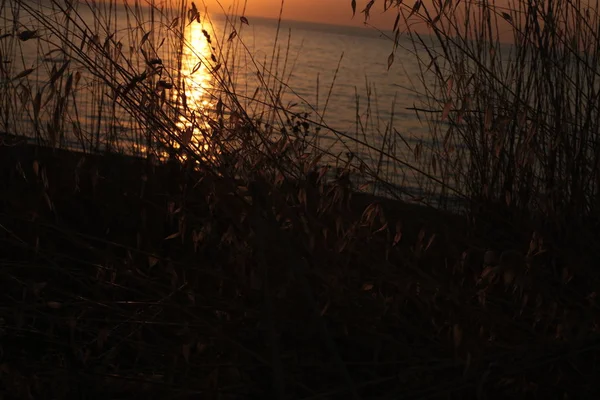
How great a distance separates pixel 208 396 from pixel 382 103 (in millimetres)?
11589

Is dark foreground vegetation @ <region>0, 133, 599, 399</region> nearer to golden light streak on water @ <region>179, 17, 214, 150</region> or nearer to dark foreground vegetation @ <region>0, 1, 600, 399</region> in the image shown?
dark foreground vegetation @ <region>0, 1, 600, 399</region>

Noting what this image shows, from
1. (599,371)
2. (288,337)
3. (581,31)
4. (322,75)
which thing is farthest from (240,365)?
(322,75)

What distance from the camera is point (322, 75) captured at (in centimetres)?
1858

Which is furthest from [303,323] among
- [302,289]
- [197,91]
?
[197,91]

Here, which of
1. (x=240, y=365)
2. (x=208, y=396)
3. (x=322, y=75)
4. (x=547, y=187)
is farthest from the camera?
(x=322, y=75)

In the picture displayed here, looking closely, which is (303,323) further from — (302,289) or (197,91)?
(197,91)

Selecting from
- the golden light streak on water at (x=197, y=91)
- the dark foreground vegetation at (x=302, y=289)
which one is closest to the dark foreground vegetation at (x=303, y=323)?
the dark foreground vegetation at (x=302, y=289)

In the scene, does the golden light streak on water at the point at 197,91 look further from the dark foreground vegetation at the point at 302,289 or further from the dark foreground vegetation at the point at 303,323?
the dark foreground vegetation at the point at 303,323

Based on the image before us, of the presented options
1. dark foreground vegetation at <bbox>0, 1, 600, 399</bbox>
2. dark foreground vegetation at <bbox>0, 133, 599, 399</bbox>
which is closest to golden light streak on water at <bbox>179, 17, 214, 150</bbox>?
dark foreground vegetation at <bbox>0, 1, 600, 399</bbox>

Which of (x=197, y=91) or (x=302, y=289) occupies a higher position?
(x=197, y=91)

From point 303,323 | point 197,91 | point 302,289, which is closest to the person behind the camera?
point 302,289

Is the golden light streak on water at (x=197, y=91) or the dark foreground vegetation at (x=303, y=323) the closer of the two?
the dark foreground vegetation at (x=303, y=323)

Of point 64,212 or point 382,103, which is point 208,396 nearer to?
point 64,212

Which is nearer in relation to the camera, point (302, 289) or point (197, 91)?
point (302, 289)
